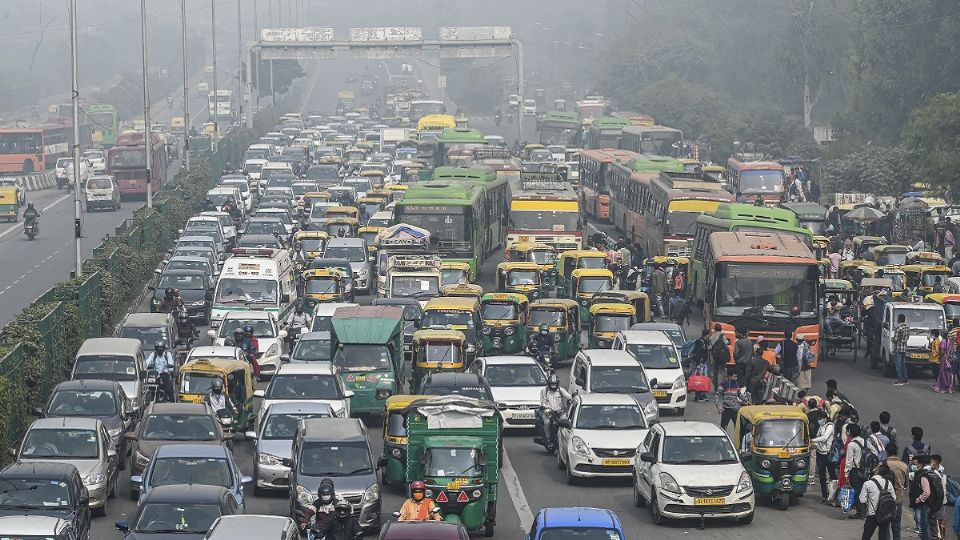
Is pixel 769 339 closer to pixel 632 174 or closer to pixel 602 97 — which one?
pixel 632 174

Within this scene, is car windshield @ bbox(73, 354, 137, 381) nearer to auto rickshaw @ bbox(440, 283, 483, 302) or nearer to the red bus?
auto rickshaw @ bbox(440, 283, 483, 302)

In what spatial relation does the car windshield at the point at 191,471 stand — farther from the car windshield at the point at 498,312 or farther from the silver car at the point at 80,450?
the car windshield at the point at 498,312

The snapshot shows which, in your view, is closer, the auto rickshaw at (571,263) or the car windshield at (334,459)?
the car windshield at (334,459)

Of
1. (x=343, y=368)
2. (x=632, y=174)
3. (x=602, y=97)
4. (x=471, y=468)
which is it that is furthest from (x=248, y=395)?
(x=602, y=97)

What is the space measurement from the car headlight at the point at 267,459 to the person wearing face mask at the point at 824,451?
838cm

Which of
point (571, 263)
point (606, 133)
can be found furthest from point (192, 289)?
point (606, 133)

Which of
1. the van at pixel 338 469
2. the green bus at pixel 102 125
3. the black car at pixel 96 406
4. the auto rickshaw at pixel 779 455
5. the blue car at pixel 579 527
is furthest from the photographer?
the green bus at pixel 102 125

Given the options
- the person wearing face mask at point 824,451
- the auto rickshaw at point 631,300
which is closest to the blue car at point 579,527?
the person wearing face mask at point 824,451

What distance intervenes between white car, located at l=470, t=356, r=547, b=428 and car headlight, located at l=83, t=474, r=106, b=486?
9177mm

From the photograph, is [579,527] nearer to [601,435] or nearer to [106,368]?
[601,435]

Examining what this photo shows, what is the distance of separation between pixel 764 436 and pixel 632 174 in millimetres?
42800

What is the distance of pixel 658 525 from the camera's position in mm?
26719

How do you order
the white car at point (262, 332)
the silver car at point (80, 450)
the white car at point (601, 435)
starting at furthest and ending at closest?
1. the white car at point (262, 332)
2. the white car at point (601, 435)
3. the silver car at point (80, 450)

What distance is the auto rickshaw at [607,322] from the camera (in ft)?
141
